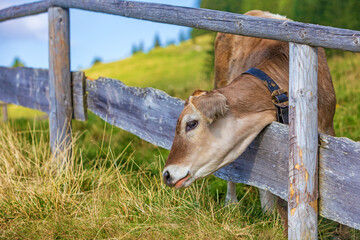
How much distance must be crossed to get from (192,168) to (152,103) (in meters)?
1.37

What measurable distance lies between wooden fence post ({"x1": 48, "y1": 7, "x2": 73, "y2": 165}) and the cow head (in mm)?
2302

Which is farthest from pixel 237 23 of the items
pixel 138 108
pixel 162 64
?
pixel 162 64

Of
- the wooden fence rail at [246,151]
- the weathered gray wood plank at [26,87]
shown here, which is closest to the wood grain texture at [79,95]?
the wooden fence rail at [246,151]

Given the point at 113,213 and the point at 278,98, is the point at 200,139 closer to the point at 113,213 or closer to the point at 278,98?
the point at 278,98

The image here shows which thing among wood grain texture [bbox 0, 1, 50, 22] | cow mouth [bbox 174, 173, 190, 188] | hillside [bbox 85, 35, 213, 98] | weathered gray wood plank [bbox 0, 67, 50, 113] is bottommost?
hillside [bbox 85, 35, 213, 98]

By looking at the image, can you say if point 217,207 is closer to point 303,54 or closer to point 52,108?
point 303,54

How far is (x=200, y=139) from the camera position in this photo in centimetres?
322

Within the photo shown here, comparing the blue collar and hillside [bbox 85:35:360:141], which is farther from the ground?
the blue collar

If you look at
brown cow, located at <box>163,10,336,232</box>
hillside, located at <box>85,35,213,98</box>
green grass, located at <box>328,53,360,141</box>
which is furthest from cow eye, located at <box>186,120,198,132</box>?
hillside, located at <box>85,35,213,98</box>

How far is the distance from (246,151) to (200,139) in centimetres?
52

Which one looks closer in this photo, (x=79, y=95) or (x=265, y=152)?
(x=265, y=152)

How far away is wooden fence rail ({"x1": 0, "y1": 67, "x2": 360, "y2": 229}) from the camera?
292 centimetres

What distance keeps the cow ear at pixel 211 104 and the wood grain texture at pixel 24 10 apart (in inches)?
115

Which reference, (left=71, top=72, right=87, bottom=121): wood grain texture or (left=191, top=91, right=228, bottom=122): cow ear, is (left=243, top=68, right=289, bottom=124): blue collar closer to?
(left=191, top=91, right=228, bottom=122): cow ear
